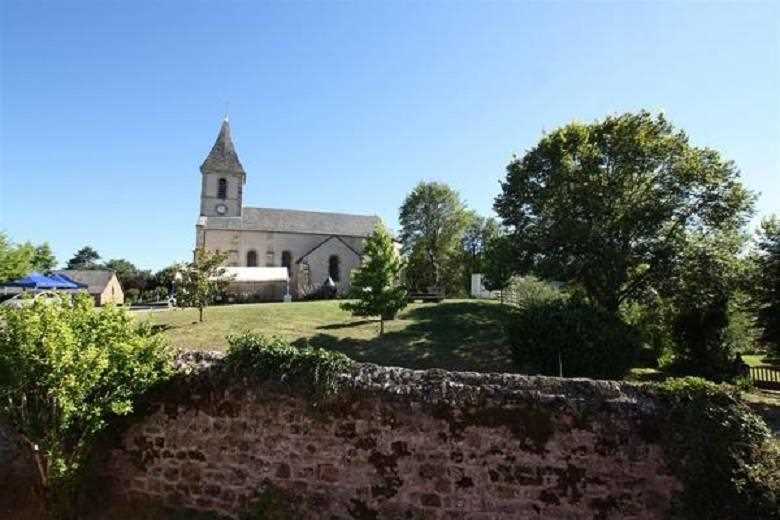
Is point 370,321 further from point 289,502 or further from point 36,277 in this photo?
point 289,502

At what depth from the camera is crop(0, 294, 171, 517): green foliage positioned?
5477 millimetres

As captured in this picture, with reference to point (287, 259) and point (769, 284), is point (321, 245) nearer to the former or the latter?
point (287, 259)

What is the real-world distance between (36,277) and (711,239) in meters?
30.5

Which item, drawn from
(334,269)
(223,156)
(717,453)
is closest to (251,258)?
(334,269)

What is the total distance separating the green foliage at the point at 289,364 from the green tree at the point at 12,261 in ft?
78.4

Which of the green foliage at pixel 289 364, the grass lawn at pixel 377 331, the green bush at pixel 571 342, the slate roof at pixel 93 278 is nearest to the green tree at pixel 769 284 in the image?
the green bush at pixel 571 342

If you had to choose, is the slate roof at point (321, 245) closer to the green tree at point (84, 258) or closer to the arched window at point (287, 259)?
the arched window at point (287, 259)

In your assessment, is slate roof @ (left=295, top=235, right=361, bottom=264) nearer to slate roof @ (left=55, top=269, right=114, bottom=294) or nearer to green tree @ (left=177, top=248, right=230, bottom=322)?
slate roof @ (left=55, top=269, right=114, bottom=294)

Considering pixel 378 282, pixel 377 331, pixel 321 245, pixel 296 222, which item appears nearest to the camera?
pixel 378 282

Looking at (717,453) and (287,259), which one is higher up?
(287,259)

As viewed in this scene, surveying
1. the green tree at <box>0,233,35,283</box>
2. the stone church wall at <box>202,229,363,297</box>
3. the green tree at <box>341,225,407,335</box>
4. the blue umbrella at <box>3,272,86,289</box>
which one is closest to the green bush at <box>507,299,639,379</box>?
the green tree at <box>341,225,407,335</box>

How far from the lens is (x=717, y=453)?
490 cm

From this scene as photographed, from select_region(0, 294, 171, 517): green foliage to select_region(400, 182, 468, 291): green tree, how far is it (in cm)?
4383

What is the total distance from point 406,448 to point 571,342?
964 cm
